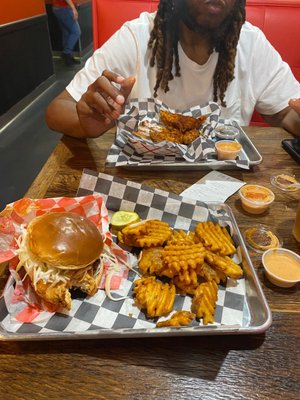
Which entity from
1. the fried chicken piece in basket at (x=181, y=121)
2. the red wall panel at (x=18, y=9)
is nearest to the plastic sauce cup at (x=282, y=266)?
the fried chicken piece in basket at (x=181, y=121)

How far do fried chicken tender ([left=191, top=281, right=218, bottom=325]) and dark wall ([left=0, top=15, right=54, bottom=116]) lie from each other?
16.3 ft

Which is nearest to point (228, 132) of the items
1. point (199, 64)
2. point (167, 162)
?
point (167, 162)

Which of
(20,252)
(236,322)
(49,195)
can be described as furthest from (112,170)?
(236,322)

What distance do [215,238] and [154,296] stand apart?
0.32 meters

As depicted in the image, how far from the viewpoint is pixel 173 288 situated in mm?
1046

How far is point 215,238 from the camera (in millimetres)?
1175

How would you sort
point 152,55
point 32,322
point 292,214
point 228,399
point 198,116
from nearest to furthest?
1. point 228,399
2. point 32,322
3. point 292,214
4. point 198,116
5. point 152,55

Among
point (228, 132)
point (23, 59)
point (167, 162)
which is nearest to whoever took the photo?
point (167, 162)

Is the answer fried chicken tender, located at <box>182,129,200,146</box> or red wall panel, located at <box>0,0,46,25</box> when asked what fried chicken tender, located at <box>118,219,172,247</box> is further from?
red wall panel, located at <box>0,0,46,25</box>

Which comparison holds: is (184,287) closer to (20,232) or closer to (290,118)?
(20,232)

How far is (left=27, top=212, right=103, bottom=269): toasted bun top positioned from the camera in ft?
3.42

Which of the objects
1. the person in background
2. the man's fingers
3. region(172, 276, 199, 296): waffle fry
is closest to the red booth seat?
the man's fingers

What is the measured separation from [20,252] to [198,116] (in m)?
1.51

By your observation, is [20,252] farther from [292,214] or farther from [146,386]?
[292,214]
